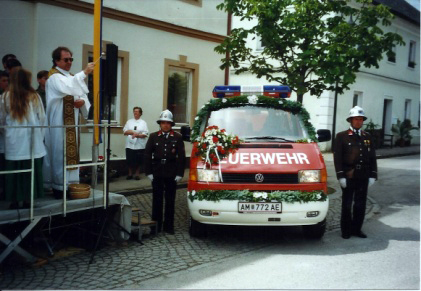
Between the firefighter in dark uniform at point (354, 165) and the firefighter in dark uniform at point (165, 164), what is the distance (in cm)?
236

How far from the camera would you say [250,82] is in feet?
78.4

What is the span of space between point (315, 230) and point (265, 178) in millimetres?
1213

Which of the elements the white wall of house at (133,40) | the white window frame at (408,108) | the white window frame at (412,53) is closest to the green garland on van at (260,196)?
the white wall of house at (133,40)

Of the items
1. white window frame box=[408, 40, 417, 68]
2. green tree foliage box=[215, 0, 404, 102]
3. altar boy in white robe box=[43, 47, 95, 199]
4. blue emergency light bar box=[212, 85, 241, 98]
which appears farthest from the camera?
white window frame box=[408, 40, 417, 68]

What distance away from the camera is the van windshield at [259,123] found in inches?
284

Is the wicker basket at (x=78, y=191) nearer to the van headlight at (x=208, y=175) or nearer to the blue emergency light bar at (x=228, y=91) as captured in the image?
the van headlight at (x=208, y=175)

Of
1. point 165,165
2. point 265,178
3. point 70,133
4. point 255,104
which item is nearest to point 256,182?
point 265,178

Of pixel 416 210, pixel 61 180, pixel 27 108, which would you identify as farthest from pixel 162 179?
pixel 416 210

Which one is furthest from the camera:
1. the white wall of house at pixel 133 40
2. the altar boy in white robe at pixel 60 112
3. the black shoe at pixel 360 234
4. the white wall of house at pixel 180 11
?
the white wall of house at pixel 180 11

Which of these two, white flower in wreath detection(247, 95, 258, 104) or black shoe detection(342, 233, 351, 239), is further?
white flower in wreath detection(247, 95, 258, 104)

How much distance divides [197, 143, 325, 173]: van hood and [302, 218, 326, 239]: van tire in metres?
0.89

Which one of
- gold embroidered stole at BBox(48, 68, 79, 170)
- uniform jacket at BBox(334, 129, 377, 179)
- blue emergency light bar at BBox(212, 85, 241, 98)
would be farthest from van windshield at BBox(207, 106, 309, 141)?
gold embroidered stole at BBox(48, 68, 79, 170)

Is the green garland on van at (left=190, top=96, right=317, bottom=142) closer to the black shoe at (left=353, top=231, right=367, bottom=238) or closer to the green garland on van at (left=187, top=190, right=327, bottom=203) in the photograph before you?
the green garland on van at (left=187, top=190, right=327, bottom=203)

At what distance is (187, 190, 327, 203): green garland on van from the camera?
633 centimetres
